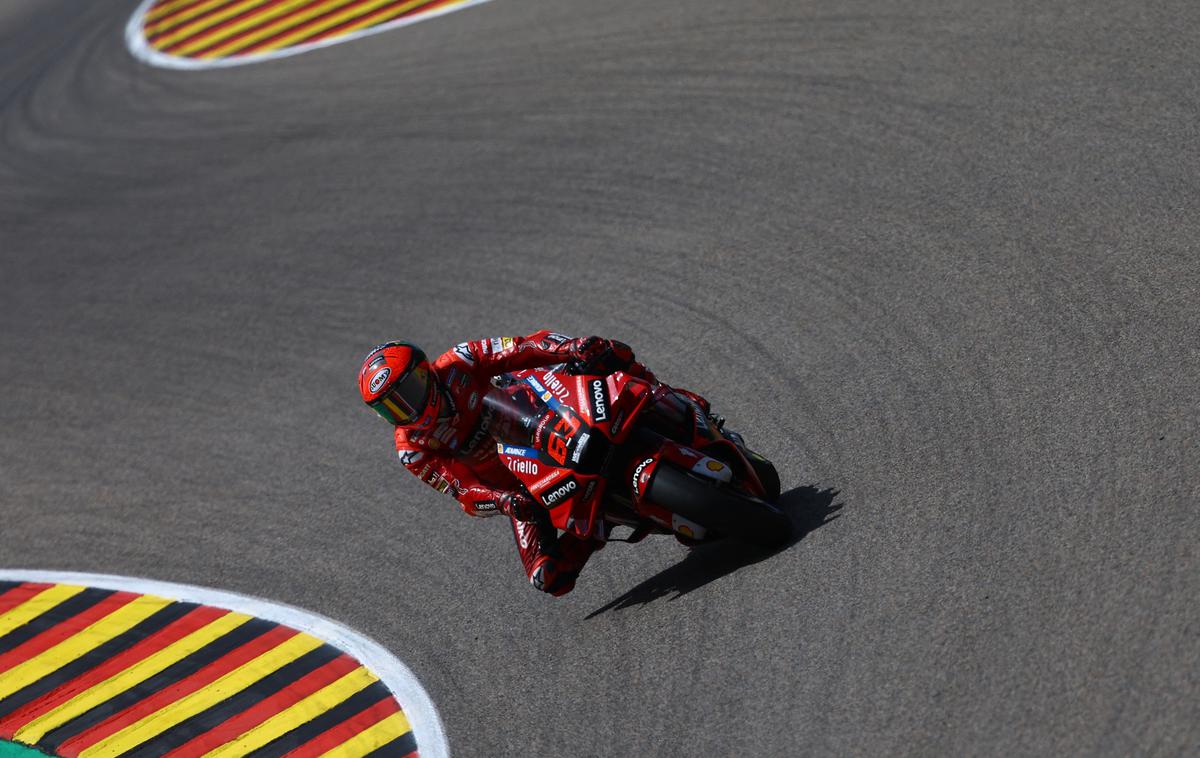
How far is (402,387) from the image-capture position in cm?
724

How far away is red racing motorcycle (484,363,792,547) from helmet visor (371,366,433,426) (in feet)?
1.46

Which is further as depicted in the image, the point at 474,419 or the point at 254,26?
the point at 254,26

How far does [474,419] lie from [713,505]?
60.5 inches

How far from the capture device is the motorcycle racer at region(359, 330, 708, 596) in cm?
730

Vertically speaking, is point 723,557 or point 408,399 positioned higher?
point 408,399

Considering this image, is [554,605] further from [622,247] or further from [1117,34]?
[1117,34]

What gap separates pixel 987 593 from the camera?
20.0 ft

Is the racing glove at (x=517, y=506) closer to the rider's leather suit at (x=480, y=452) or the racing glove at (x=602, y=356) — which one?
the rider's leather suit at (x=480, y=452)

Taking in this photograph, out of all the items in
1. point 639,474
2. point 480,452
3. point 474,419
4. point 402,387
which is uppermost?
point 402,387

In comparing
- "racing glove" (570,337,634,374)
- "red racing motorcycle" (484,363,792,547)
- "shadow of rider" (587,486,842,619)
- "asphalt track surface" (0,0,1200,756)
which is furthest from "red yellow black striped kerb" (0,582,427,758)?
"racing glove" (570,337,634,374)

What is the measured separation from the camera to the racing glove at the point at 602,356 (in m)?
7.36

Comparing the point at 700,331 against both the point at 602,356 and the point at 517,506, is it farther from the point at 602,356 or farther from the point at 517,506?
the point at 517,506

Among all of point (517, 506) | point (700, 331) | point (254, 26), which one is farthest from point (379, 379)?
point (254, 26)

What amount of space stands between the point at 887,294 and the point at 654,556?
2499 millimetres
